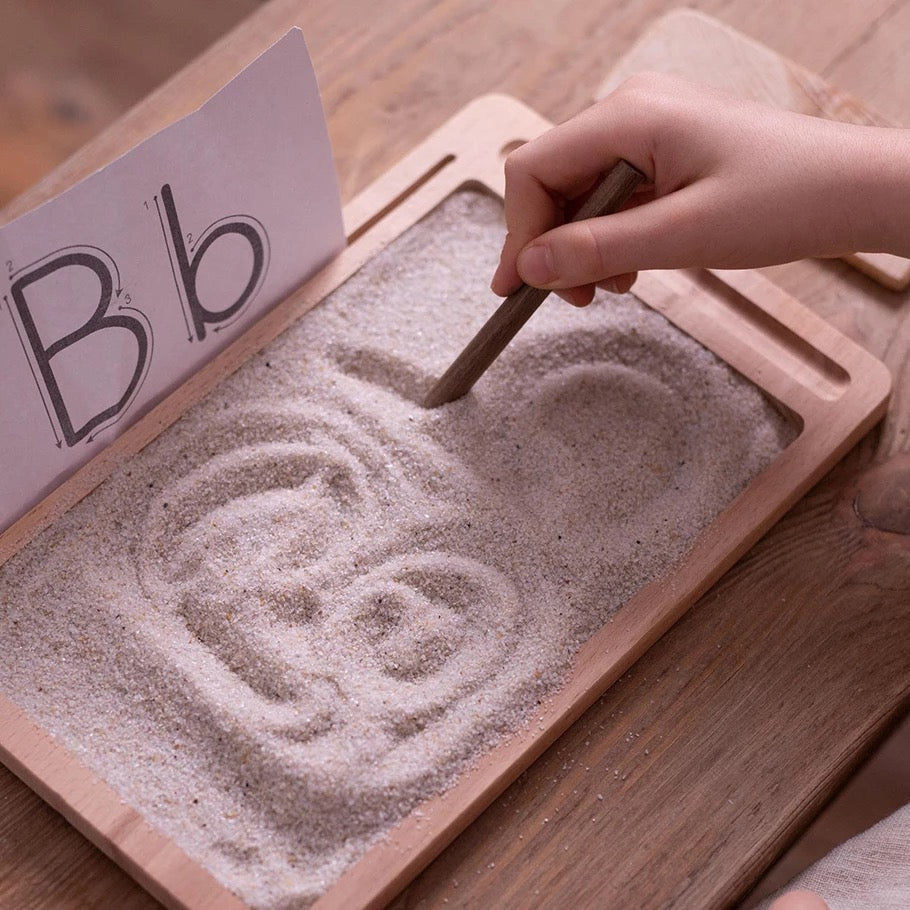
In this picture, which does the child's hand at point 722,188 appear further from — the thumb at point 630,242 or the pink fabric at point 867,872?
the pink fabric at point 867,872

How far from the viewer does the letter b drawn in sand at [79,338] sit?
0.63m

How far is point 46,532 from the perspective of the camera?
708 millimetres

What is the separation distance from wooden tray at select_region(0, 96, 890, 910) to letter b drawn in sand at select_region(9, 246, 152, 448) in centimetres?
3

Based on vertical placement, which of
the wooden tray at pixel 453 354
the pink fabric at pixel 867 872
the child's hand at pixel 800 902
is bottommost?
the pink fabric at pixel 867 872

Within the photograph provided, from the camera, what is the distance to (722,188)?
675 mm

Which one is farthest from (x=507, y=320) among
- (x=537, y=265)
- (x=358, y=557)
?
(x=358, y=557)

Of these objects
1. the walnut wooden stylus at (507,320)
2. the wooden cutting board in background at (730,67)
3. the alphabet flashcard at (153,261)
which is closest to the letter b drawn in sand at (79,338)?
the alphabet flashcard at (153,261)

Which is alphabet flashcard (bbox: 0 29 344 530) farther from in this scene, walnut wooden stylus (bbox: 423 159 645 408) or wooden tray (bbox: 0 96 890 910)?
walnut wooden stylus (bbox: 423 159 645 408)

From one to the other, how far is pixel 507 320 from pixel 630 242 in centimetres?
9

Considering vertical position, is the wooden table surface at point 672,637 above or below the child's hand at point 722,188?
below

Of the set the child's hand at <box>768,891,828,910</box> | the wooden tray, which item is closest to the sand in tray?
the wooden tray

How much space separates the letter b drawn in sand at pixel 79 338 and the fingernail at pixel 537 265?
226 millimetres

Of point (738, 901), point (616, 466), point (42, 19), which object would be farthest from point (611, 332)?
point (42, 19)

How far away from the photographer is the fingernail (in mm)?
690
